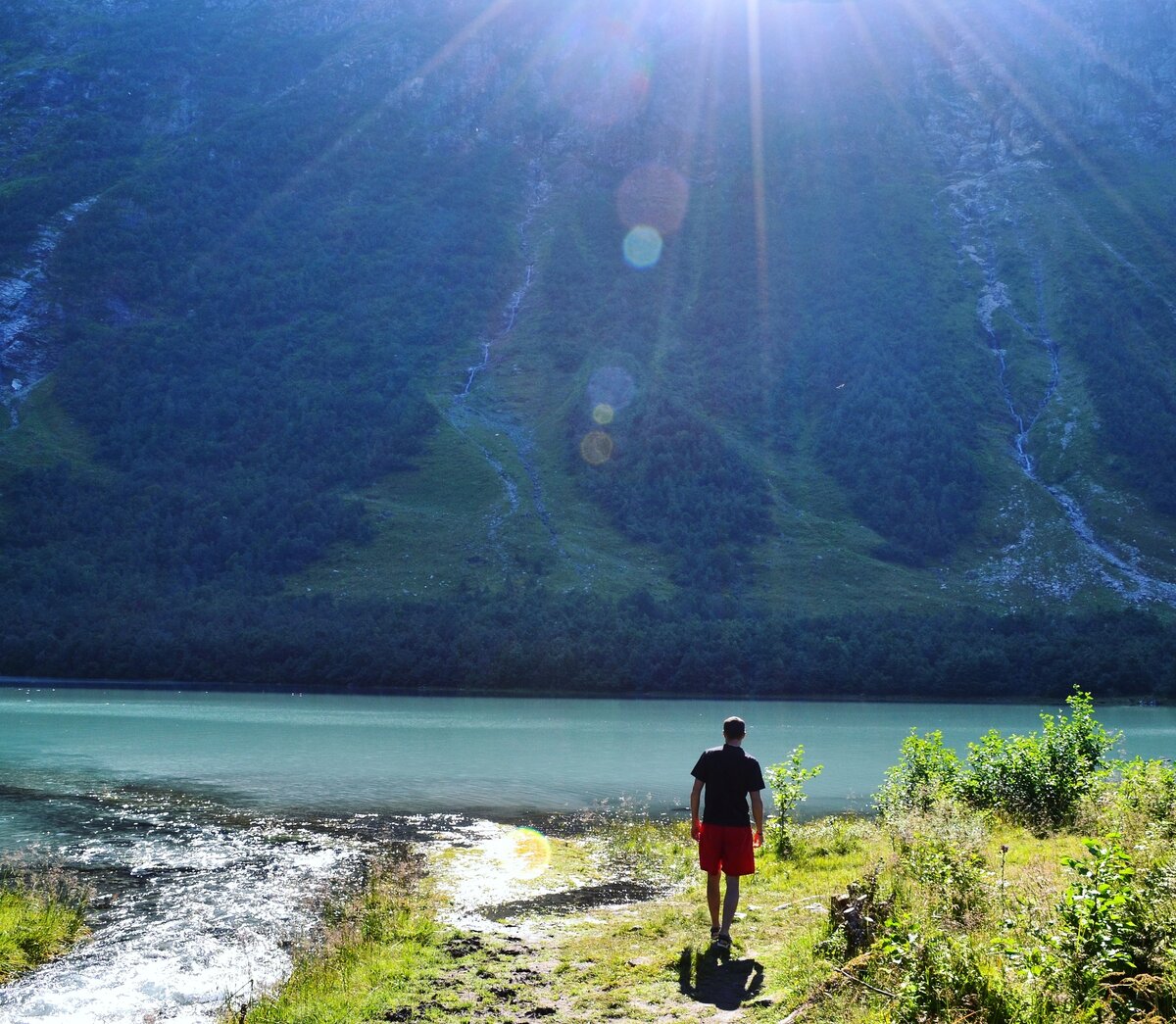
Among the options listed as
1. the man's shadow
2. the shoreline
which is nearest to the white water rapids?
the man's shadow

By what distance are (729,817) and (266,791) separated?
24.2 meters

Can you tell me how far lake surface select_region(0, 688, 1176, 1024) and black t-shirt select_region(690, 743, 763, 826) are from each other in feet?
23.3

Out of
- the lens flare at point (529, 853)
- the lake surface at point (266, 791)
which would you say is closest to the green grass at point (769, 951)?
the lake surface at point (266, 791)

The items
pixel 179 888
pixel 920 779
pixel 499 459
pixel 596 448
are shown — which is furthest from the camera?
pixel 596 448

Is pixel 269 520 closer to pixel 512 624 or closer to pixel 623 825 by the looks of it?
pixel 512 624

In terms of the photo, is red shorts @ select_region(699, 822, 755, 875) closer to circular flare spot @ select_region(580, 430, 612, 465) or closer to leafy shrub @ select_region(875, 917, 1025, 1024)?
leafy shrub @ select_region(875, 917, 1025, 1024)

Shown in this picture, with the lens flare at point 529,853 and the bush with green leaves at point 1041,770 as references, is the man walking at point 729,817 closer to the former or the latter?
the lens flare at point 529,853

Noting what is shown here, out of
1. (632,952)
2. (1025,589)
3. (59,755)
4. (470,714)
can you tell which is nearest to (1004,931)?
(632,952)

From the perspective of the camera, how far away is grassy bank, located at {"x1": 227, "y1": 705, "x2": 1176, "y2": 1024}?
8320mm

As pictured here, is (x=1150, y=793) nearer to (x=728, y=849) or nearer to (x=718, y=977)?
(x=728, y=849)

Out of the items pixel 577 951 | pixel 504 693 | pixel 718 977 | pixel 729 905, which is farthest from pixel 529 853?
pixel 504 693

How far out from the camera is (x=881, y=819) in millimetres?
22328

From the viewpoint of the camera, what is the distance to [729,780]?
13.1 meters

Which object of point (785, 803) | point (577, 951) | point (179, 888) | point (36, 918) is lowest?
point (179, 888)
